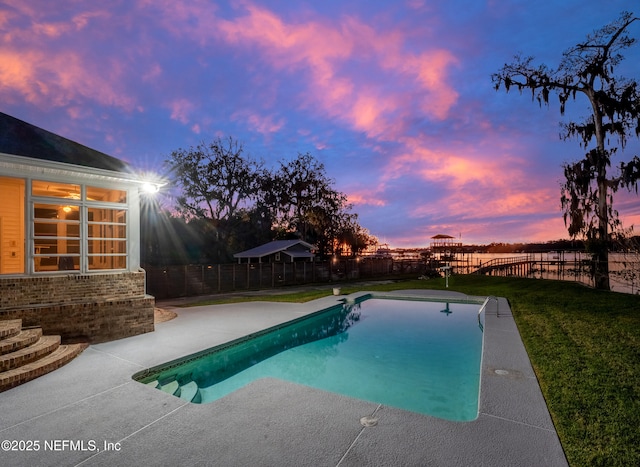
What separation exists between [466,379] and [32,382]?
25.4ft

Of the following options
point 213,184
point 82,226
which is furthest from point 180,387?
point 213,184

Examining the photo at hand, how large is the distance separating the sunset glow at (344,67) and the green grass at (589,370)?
196 inches

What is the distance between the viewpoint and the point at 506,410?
3.89 m

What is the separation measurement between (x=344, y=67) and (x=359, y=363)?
1332 centimetres

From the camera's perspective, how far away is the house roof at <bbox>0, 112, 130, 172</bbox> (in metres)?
6.28

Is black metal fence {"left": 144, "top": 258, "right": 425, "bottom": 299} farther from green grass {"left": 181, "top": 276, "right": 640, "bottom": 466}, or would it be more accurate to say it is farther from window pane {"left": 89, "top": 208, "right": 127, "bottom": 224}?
green grass {"left": 181, "top": 276, "right": 640, "bottom": 466}

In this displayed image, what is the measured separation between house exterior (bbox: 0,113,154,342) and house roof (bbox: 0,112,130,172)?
0.05 feet

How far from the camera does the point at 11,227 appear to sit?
9.54 m

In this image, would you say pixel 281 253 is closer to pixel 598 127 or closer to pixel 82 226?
pixel 82 226

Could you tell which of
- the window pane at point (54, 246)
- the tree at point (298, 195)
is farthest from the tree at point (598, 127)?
the tree at point (298, 195)

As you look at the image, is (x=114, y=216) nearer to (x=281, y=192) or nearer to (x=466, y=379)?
(x=466, y=379)

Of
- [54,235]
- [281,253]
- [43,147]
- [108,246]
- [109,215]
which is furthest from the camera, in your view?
[281,253]

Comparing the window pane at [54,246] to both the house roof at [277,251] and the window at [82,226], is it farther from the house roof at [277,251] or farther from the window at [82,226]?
the house roof at [277,251]

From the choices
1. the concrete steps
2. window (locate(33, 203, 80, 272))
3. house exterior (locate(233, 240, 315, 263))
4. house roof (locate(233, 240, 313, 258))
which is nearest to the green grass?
the concrete steps
